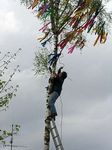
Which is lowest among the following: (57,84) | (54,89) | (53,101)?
(53,101)

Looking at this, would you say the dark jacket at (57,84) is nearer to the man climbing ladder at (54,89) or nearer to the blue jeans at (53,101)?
the man climbing ladder at (54,89)

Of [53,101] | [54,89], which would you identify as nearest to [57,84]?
[54,89]

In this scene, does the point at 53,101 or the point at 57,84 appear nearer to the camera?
the point at 53,101

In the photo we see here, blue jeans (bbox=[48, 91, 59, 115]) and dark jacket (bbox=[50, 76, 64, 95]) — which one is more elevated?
dark jacket (bbox=[50, 76, 64, 95])

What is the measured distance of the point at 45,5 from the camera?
28.4 metres

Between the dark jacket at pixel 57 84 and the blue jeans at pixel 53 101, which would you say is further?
the dark jacket at pixel 57 84

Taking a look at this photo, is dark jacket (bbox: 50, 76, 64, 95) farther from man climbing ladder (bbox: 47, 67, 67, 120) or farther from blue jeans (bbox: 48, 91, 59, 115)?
blue jeans (bbox: 48, 91, 59, 115)

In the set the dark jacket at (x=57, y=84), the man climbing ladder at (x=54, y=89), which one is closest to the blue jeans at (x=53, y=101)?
the man climbing ladder at (x=54, y=89)

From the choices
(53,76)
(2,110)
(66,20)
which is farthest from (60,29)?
(53,76)

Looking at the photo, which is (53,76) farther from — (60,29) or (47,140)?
(60,29)

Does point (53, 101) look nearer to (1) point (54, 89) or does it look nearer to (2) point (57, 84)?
(1) point (54, 89)

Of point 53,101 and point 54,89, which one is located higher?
point 54,89

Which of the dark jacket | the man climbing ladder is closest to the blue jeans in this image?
the man climbing ladder

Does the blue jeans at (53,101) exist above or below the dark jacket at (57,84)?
below
